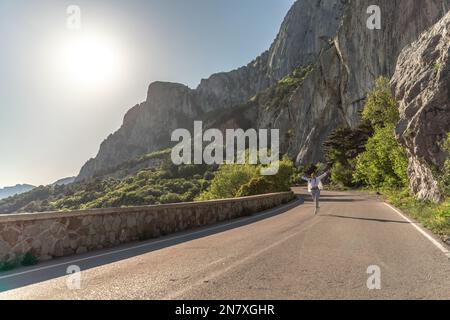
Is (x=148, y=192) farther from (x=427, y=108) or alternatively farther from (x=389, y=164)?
(x=427, y=108)

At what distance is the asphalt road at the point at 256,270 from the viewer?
5.20 metres

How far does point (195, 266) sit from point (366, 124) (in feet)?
178

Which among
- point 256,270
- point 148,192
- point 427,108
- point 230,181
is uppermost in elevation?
point 427,108

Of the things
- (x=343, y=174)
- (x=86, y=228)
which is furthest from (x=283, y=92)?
(x=86, y=228)

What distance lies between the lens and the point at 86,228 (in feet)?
32.5

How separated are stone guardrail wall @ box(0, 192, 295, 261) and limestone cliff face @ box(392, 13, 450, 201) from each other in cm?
1024

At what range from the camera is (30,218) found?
8.54 m

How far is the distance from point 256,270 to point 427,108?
48.0ft

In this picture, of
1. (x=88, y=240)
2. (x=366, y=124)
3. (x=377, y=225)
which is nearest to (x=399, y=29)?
(x=366, y=124)

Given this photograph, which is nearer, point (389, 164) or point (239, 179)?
point (389, 164)

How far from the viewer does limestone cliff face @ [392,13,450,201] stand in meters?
17.2

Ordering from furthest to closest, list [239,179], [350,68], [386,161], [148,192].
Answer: [148,192] → [350,68] → [239,179] → [386,161]

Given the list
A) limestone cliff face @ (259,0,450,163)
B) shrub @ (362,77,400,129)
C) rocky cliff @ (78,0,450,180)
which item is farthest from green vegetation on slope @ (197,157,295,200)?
rocky cliff @ (78,0,450,180)

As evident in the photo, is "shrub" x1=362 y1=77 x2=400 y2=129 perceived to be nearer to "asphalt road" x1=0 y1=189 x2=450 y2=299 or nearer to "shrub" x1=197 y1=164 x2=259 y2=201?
"shrub" x1=197 y1=164 x2=259 y2=201
